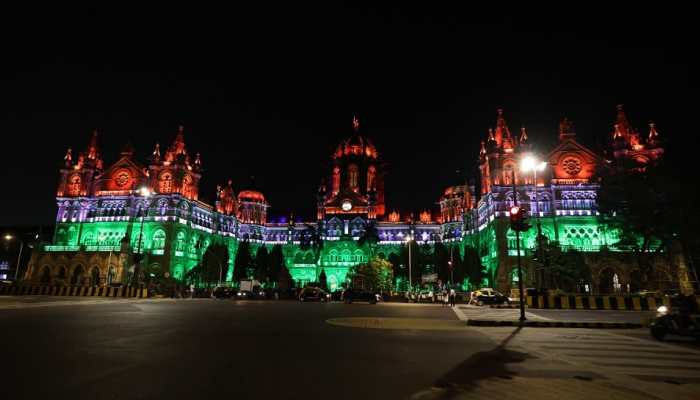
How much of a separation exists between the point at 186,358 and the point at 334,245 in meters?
91.7

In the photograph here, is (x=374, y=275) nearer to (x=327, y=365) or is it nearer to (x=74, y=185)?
(x=327, y=365)

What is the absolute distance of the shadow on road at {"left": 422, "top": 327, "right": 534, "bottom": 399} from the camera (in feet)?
23.8

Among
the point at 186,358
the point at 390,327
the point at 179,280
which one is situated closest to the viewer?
the point at 186,358

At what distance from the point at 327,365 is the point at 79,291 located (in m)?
47.2

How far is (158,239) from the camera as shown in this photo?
7831 centimetres

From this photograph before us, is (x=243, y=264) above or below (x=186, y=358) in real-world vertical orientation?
above

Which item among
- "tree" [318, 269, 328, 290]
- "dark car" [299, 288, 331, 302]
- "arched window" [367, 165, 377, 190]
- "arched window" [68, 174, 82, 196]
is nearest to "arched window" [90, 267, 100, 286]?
"arched window" [68, 174, 82, 196]

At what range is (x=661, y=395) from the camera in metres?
7.13

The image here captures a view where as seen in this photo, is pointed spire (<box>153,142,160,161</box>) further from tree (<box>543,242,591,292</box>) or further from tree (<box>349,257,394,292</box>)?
tree (<box>543,242,591,292</box>)

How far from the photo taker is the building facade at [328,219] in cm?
6925

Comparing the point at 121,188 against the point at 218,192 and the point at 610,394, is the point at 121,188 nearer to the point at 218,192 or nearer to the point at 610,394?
the point at 218,192

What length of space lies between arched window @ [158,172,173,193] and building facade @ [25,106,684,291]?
0.21m

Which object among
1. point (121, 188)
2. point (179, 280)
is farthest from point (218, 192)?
point (179, 280)

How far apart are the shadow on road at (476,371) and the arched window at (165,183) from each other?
266 feet
